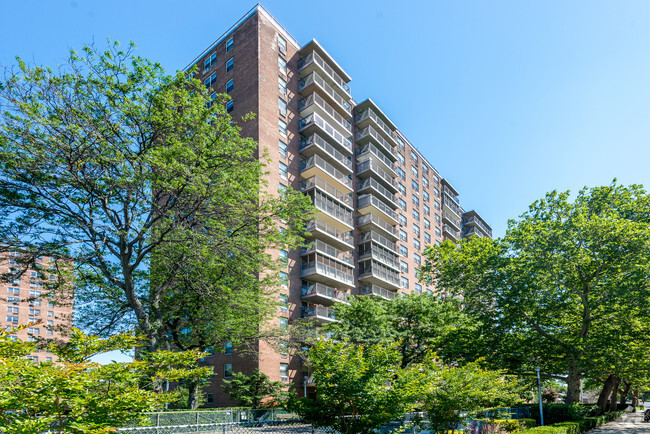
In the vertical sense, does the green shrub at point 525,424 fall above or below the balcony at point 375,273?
below

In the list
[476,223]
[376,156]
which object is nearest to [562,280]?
[376,156]

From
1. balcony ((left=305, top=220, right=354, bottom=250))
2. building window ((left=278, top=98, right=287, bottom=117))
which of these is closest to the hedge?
balcony ((left=305, top=220, right=354, bottom=250))

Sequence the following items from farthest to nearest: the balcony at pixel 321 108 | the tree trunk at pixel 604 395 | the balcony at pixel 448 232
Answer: the balcony at pixel 448 232
the balcony at pixel 321 108
the tree trunk at pixel 604 395

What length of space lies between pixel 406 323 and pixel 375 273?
40.7ft

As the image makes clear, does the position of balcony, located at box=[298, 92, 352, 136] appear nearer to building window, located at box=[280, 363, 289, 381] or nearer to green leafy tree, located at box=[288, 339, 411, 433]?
building window, located at box=[280, 363, 289, 381]

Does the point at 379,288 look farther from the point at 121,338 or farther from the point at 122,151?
the point at 121,338

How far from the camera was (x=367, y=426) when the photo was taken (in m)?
11.2

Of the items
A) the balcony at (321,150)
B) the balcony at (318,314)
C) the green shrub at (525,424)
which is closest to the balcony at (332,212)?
the balcony at (321,150)

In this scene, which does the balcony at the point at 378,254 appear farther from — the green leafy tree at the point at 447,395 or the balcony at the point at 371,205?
the green leafy tree at the point at 447,395

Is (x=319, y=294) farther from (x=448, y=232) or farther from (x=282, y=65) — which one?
(x=448, y=232)

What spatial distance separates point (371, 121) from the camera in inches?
2185

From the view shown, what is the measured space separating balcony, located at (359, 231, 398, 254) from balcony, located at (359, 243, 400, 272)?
0.47 meters

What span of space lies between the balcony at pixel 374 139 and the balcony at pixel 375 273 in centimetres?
1510

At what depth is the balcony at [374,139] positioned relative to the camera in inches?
2148
